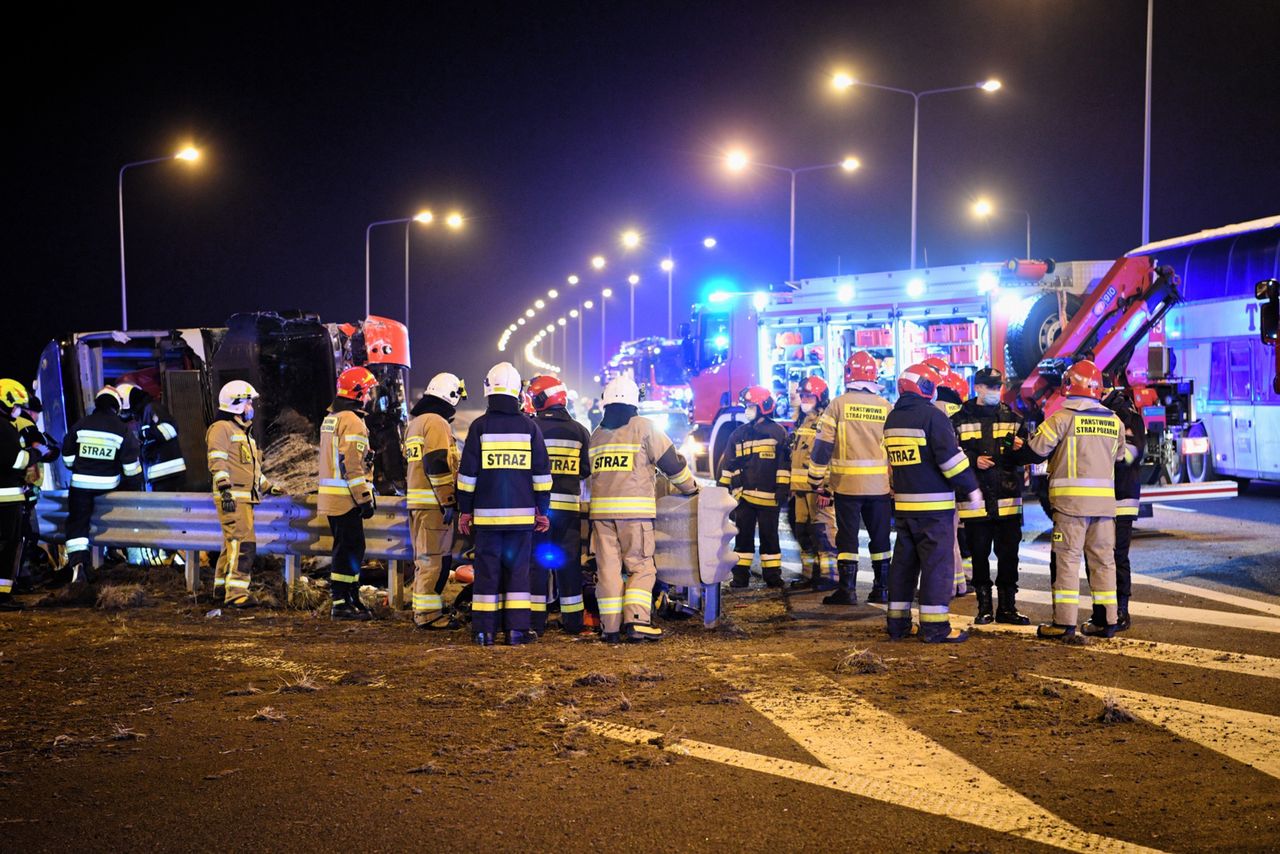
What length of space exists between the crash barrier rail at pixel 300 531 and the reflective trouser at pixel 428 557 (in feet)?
1.57

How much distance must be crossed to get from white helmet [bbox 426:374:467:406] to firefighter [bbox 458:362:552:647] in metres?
1.00

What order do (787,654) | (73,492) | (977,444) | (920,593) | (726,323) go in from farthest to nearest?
(726,323) → (73,492) → (977,444) → (920,593) → (787,654)

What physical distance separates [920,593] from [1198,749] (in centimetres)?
283

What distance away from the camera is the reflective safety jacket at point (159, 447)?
37.2 feet

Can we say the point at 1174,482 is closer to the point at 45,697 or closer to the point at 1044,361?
the point at 1044,361

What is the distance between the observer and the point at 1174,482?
14328mm

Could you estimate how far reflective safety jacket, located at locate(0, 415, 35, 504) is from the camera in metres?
9.57

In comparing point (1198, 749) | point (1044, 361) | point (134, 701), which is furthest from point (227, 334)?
point (1198, 749)

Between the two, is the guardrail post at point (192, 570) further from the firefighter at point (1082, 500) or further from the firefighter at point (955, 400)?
the firefighter at point (1082, 500)

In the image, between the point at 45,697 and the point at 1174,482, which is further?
the point at 1174,482

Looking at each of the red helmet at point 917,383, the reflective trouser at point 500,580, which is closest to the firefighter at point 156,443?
the reflective trouser at point 500,580

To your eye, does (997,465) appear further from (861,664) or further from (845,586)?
(861,664)

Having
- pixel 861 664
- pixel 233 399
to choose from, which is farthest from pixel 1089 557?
pixel 233 399

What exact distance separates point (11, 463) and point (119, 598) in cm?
151
